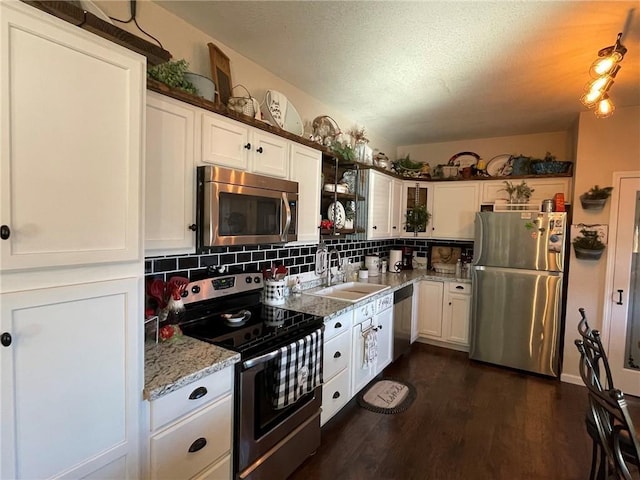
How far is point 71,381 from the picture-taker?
41.9 inches

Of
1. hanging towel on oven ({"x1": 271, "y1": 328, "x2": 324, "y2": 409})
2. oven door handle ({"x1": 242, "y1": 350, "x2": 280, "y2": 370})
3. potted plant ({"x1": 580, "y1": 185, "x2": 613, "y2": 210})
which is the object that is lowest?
hanging towel on oven ({"x1": 271, "y1": 328, "x2": 324, "y2": 409})

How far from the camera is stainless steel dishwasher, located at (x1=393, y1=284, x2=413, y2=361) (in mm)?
3516

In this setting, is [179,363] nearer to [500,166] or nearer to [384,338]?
[384,338]

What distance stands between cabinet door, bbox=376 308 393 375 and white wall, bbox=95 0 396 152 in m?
1.85

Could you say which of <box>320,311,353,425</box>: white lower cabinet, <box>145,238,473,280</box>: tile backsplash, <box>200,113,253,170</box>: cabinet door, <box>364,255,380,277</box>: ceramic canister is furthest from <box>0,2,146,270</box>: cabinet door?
<box>364,255,380,277</box>: ceramic canister

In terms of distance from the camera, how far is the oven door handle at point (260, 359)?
1.64m

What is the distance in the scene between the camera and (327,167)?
3.20 meters

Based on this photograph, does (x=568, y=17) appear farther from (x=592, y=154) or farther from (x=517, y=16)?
(x=592, y=154)

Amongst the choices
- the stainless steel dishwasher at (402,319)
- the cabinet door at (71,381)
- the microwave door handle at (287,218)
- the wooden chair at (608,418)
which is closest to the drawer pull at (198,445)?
the cabinet door at (71,381)

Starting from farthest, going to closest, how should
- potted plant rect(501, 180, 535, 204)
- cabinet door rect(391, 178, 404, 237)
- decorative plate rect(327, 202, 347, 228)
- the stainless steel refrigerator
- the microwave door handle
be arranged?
cabinet door rect(391, 178, 404, 237)
potted plant rect(501, 180, 535, 204)
the stainless steel refrigerator
decorative plate rect(327, 202, 347, 228)
the microwave door handle

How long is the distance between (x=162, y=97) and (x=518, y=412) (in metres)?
3.39

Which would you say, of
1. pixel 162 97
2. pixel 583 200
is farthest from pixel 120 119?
pixel 583 200

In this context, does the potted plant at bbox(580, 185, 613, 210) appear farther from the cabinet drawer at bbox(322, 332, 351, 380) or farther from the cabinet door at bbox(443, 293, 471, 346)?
the cabinet drawer at bbox(322, 332, 351, 380)

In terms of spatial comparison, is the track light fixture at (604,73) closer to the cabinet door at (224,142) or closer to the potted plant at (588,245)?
the potted plant at (588,245)
